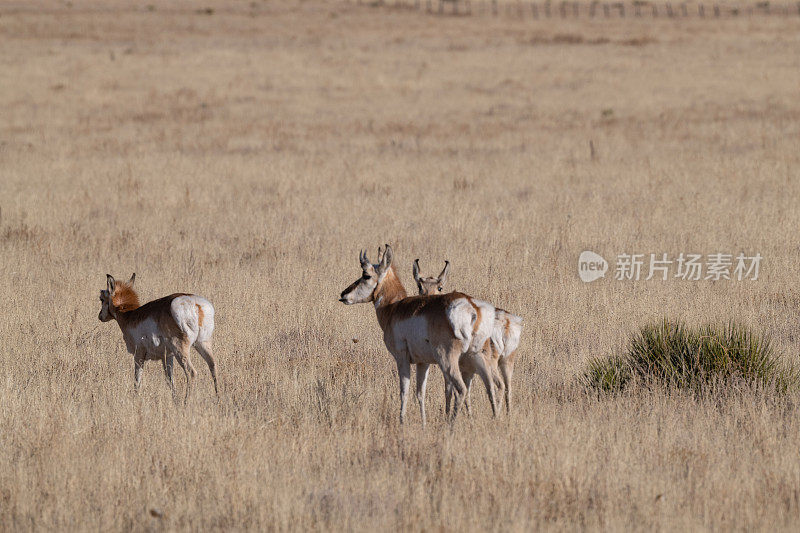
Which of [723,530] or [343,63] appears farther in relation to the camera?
[343,63]

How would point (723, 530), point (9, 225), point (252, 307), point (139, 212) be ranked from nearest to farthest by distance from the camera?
point (723, 530)
point (252, 307)
point (9, 225)
point (139, 212)

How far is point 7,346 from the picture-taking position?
31.4 ft

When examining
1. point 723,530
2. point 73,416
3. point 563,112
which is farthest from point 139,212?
point 563,112

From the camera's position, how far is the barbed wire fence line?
79938 millimetres

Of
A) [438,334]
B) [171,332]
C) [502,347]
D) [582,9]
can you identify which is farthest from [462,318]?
[582,9]

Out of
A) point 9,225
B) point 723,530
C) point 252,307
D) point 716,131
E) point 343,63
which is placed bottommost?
point 723,530

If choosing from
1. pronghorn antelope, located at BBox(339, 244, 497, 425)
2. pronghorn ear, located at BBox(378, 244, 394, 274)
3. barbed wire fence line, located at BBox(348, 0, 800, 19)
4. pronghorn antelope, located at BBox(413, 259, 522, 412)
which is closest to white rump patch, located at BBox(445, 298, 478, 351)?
pronghorn antelope, located at BBox(339, 244, 497, 425)

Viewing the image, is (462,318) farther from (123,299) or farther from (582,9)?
(582,9)

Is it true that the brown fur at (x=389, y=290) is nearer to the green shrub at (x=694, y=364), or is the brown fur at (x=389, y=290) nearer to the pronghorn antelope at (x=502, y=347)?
the pronghorn antelope at (x=502, y=347)

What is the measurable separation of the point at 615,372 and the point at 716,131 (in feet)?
70.6

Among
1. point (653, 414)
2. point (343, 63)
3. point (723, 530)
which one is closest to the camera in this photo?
point (723, 530)

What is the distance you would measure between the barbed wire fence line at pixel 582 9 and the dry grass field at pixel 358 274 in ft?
138

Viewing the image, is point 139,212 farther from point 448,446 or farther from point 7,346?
point 448,446

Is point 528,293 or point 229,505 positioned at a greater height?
point 528,293
